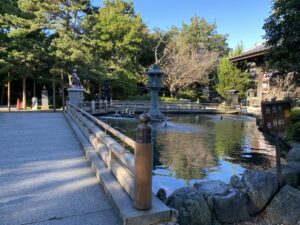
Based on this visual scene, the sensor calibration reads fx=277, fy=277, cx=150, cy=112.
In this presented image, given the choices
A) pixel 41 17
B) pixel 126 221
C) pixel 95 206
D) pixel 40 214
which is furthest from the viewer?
pixel 41 17

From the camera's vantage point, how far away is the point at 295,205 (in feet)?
13.1

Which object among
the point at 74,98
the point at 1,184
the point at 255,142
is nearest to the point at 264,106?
the point at 1,184

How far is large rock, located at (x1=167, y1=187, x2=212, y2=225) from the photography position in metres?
3.59

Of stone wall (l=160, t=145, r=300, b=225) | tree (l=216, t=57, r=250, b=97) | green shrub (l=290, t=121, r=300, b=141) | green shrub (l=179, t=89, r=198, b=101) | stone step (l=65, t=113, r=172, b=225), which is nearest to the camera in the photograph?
stone step (l=65, t=113, r=172, b=225)

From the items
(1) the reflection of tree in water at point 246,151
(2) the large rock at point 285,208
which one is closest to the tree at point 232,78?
(1) the reflection of tree in water at point 246,151

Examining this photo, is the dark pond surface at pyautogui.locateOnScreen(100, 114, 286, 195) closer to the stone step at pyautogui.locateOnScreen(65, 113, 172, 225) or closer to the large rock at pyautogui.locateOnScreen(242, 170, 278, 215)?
the large rock at pyautogui.locateOnScreen(242, 170, 278, 215)

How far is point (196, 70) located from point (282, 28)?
28671 millimetres

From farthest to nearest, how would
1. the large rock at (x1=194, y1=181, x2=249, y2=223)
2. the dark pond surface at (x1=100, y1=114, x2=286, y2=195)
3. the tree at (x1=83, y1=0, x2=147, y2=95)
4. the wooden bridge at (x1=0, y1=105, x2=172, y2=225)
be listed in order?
the tree at (x1=83, y1=0, x2=147, y2=95)
the dark pond surface at (x1=100, y1=114, x2=286, y2=195)
the large rock at (x1=194, y1=181, x2=249, y2=223)
the wooden bridge at (x1=0, y1=105, x2=172, y2=225)

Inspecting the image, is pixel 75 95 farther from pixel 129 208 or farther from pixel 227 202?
pixel 129 208

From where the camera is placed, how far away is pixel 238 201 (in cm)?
406

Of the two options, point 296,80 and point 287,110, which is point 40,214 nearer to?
point 287,110

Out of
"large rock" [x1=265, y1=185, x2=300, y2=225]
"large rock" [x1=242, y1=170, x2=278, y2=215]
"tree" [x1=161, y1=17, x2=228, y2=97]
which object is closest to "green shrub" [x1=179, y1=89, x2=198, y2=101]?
"tree" [x1=161, y1=17, x2=228, y2=97]

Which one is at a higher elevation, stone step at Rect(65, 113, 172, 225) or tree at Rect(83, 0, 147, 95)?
tree at Rect(83, 0, 147, 95)

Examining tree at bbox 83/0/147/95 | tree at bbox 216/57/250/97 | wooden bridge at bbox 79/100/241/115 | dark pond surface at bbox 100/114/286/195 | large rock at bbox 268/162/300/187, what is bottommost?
dark pond surface at bbox 100/114/286/195
